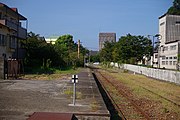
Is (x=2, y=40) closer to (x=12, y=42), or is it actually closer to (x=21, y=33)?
(x=12, y=42)

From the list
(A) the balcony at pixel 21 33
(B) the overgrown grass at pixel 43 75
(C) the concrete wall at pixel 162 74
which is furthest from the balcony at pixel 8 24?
(C) the concrete wall at pixel 162 74

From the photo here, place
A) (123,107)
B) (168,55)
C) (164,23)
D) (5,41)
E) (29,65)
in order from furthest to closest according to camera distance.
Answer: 1. (164,23)
2. (168,55)
3. (29,65)
4. (5,41)
5. (123,107)

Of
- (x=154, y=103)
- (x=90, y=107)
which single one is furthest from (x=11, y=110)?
(x=154, y=103)

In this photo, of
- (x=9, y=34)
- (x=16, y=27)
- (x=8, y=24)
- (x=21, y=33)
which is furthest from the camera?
(x=21, y=33)

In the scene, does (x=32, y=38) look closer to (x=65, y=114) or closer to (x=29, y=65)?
(x=29, y=65)

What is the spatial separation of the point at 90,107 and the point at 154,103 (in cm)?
536

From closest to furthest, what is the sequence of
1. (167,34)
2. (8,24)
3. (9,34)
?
(8,24), (9,34), (167,34)

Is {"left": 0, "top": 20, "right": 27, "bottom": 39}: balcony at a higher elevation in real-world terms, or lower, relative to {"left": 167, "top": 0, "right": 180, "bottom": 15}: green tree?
lower

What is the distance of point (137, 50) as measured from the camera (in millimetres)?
67375

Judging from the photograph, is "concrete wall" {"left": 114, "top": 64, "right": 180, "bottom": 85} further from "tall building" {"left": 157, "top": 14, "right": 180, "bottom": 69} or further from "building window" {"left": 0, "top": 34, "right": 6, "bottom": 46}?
"tall building" {"left": 157, "top": 14, "right": 180, "bottom": 69}

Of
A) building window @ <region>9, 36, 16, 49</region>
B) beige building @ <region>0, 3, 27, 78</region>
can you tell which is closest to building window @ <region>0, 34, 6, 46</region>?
beige building @ <region>0, 3, 27, 78</region>

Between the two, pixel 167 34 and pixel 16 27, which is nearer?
pixel 16 27

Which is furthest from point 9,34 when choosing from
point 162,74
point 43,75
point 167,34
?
point 167,34

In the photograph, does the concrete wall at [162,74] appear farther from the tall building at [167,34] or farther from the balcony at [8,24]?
the tall building at [167,34]
